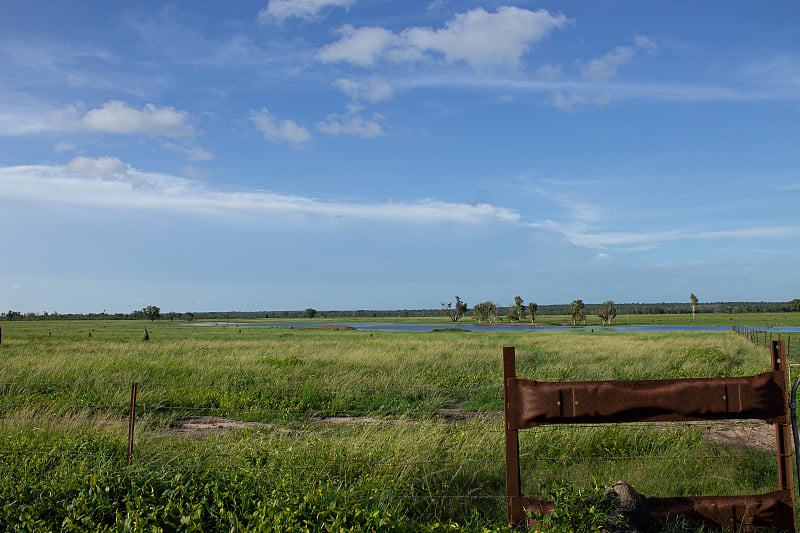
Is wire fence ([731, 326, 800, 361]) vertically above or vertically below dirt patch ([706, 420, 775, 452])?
below

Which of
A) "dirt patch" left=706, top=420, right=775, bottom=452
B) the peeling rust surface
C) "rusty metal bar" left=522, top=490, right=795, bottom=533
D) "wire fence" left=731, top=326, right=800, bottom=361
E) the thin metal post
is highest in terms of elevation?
the peeling rust surface

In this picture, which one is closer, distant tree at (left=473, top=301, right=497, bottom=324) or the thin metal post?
the thin metal post

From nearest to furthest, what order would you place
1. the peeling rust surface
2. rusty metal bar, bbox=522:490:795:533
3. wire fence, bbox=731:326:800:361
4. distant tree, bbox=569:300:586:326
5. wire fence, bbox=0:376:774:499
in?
the peeling rust surface
rusty metal bar, bbox=522:490:795:533
wire fence, bbox=0:376:774:499
wire fence, bbox=731:326:800:361
distant tree, bbox=569:300:586:326

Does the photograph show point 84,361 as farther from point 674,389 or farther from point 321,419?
point 674,389

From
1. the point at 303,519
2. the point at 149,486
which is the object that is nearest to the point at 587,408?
the point at 303,519

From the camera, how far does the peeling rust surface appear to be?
14.1 feet

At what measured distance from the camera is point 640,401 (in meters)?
4.34

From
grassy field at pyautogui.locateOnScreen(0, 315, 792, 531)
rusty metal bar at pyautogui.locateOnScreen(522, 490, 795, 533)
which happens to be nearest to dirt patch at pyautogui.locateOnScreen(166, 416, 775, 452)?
grassy field at pyautogui.locateOnScreen(0, 315, 792, 531)

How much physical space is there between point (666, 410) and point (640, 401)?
0.24m

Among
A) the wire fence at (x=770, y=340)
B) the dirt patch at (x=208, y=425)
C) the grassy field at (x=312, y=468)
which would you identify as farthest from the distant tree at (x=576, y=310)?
the dirt patch at (x=208, y=425)

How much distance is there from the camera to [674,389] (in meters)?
4.37

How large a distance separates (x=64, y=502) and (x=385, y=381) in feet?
30.0

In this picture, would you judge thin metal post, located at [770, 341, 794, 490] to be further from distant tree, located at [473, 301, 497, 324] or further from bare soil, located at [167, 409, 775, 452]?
distant tree, located at [473, 301, 497, 324]

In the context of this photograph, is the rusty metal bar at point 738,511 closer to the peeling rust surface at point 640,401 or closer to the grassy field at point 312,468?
the grassy field at point 312,468
